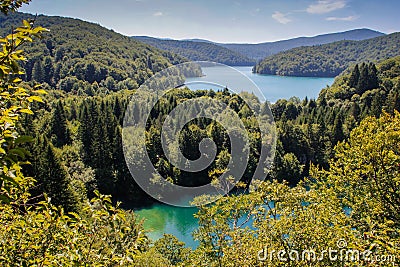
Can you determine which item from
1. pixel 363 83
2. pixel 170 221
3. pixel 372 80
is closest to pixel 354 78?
pixel 363 83

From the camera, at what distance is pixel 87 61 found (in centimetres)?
9475

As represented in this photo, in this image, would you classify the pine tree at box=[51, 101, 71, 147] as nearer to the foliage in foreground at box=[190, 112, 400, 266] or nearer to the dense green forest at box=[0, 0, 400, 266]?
the dense green forest at box=[0, 0, 400, 266]

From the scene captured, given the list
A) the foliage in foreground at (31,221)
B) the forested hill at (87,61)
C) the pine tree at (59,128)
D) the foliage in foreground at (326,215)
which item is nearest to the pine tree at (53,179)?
the foliage in foreground at (326,215)

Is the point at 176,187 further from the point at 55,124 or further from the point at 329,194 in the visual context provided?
the point at 329,194

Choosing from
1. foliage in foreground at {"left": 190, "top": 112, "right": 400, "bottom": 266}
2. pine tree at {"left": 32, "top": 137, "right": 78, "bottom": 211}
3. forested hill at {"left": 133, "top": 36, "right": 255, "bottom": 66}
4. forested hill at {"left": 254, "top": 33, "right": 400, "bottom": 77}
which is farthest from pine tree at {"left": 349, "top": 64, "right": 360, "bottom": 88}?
forested hill at {"left": 254, "top": 33, "right": 400, "bottom": 77}

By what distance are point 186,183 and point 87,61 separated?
72.5 metres

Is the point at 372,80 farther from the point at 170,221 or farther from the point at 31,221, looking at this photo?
the point at 31,221

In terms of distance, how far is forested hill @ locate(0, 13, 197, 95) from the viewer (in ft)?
278

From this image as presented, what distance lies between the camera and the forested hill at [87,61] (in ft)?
278

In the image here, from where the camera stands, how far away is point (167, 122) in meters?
37.8

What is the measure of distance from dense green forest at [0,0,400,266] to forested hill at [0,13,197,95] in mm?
39243

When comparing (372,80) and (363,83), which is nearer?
(372,80)

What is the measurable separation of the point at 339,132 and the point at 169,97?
1010 inches

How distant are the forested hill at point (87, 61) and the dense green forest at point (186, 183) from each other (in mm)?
39243
